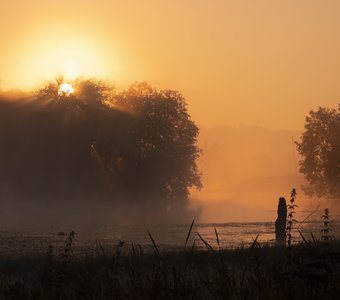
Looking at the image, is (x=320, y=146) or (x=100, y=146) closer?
(x=100, y=146)

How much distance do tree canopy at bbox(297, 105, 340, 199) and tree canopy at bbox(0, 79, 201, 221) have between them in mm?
15111

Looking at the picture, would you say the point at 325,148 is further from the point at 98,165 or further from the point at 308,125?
the point at 98,165

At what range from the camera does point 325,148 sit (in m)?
91.3

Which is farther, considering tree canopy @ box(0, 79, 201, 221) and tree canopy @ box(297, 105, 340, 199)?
tree canopy @ box(297, 105, 340, 199)

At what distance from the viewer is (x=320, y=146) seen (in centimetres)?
9262

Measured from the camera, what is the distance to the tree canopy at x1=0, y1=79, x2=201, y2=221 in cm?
7219

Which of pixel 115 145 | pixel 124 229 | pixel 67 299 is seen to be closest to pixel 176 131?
pixel 115 145

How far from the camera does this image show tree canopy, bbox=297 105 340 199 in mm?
90062

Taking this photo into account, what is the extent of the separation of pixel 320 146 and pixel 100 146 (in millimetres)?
31816

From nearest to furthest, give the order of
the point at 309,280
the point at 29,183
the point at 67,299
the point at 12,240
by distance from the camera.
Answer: the point at 309,280 → the point at 67,299 → the point at 12,240 → the point at 29,183

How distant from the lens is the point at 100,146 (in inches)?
3118

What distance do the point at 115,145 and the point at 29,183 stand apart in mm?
12395

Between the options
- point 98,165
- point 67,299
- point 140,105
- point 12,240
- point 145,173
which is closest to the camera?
point 67,299

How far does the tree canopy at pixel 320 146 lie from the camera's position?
3546 inches
